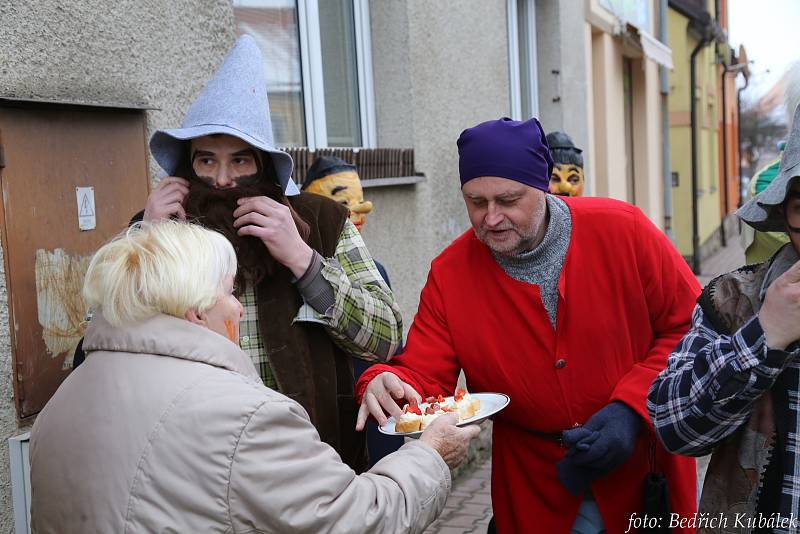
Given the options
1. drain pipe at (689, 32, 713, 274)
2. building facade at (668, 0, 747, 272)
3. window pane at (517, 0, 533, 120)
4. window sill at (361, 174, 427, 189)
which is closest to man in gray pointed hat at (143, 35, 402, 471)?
window sill at (361, 174, 427, 189)

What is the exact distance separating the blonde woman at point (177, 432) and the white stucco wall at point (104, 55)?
1.12 m

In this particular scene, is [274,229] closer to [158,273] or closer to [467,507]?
[158,273]

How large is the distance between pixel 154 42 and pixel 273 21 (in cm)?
160

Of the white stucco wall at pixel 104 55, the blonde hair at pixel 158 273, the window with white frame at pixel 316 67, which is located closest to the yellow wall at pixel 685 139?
the window with white frame at pixel 316 67

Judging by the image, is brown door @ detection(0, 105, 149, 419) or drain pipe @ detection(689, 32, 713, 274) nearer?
brown door @ detection(0, 105, 149, 419)

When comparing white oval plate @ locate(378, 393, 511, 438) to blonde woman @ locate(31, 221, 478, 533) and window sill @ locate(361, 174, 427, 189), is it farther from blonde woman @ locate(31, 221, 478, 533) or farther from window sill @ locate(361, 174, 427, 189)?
window sill @ locate(361, 174, 427, 189)

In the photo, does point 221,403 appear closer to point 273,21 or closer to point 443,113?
point 273,21

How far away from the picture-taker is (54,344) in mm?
3031

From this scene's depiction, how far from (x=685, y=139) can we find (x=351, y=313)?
17717 mm

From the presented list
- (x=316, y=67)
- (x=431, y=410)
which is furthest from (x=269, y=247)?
(x=316, y=67)

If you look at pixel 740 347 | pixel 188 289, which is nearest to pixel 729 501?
pixel 740 347

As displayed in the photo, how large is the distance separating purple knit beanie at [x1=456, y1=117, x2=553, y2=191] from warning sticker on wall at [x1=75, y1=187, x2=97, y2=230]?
1391mm

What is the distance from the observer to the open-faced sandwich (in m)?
2.46

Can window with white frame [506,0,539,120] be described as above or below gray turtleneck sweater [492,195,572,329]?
above
